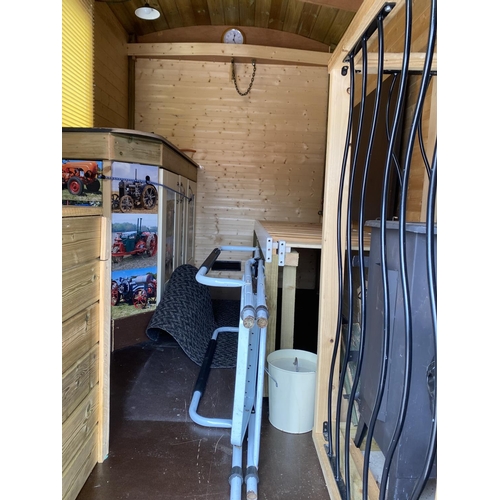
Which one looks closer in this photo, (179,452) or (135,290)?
(179,452)

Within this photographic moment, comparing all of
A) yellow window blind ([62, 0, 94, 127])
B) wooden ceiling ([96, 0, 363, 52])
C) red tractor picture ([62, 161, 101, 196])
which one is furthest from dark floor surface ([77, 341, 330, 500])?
wooden ceiling ([96, 0, 363, 52])

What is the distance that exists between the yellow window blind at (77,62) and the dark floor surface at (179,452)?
232 cm

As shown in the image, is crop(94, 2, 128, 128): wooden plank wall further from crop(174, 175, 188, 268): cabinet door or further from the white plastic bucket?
the white plastic bucket

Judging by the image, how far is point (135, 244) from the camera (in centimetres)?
273

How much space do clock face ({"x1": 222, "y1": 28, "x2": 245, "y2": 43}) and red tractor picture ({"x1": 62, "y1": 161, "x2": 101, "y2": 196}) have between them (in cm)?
346

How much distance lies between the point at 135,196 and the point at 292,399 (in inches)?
69.7

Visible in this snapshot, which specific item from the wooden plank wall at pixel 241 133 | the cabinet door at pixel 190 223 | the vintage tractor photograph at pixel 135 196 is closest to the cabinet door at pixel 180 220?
the cabinet door at pixel 190 223

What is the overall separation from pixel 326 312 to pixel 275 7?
4419 millimetres

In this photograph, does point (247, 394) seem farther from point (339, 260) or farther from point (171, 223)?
point (171, 223)

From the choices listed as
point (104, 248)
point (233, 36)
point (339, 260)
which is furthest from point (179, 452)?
point (233, 36)

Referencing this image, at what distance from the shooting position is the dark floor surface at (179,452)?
1389 mm

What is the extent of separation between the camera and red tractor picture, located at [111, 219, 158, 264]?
8.67 ft
